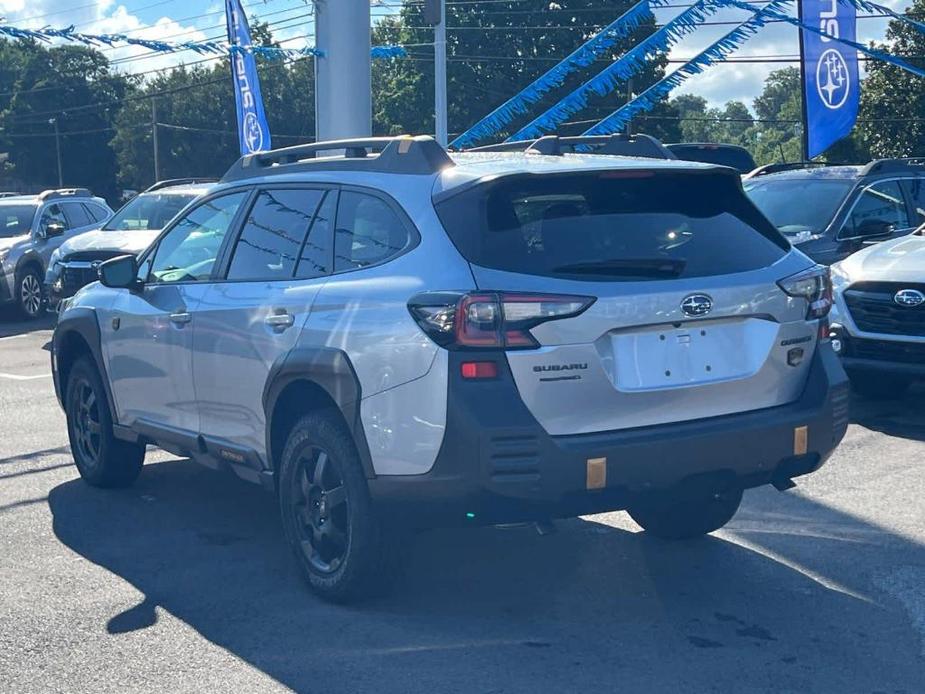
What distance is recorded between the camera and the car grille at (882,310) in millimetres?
8922

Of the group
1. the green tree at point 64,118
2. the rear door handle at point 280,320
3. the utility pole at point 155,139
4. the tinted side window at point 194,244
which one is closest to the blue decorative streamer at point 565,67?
the tinted side window at point 194,244

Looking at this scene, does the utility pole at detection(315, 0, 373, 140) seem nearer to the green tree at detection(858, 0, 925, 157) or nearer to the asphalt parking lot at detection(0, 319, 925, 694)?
the asphalt parking lot at detection(0, 319, 925, 694)

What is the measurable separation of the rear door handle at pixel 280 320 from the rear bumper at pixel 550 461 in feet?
2.94

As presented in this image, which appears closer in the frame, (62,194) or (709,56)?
(709,56)

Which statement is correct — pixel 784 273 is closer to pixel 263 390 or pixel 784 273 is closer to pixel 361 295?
pixel 361 295

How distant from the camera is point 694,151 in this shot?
18031 mm

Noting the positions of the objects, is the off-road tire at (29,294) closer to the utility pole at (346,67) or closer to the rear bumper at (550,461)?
the utility pole at (346,67)

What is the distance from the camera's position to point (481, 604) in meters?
5.34

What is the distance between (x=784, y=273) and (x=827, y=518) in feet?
6.26

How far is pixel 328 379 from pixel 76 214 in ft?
49.7

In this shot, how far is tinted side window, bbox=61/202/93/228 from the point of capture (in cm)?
1914

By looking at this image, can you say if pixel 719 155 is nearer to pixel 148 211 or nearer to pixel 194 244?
pixel 148 211

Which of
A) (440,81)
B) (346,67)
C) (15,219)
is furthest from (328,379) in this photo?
(440,81)

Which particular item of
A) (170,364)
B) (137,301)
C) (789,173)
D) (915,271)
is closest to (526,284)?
(170,364)
